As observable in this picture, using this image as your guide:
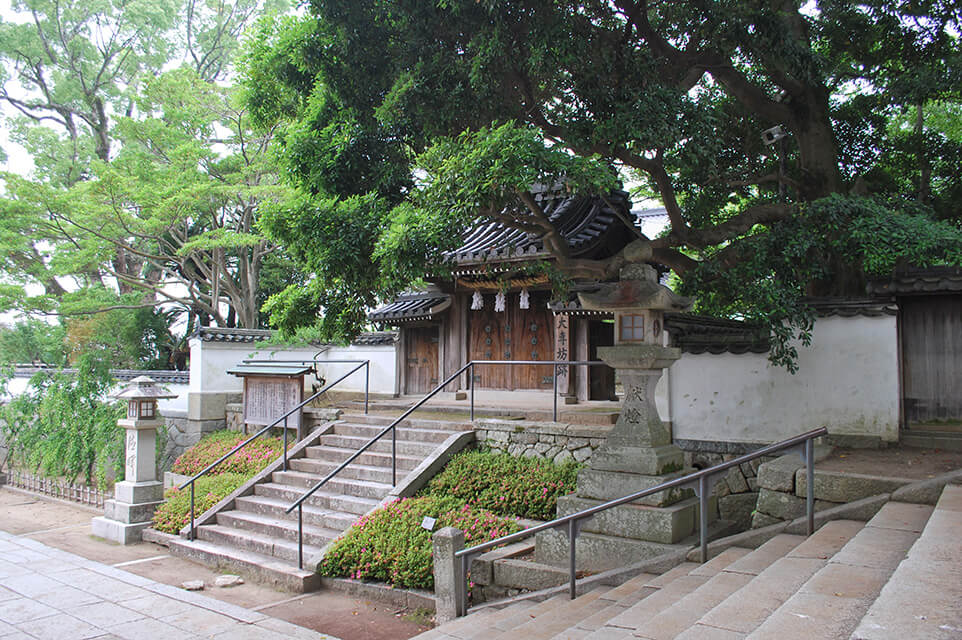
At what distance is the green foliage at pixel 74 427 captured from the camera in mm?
14664

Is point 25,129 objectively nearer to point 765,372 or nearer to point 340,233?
point 340,233

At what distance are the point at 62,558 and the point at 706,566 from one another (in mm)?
9279

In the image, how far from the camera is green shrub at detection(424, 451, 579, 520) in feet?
30.8

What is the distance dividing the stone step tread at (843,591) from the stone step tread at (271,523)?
6936 mm

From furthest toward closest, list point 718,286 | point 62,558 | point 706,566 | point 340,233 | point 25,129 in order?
point 25,129
point 62,558
point 718,286
point 340,233
point 706,566

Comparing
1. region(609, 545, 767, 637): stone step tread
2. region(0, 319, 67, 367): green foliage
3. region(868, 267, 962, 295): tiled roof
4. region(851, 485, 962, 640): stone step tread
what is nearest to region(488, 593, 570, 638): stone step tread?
region(609, 545, 767, 637): stone step tread

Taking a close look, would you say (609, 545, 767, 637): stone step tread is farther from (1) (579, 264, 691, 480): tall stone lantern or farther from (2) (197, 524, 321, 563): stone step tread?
(2) (197, 524, 321, 563): stone step tread

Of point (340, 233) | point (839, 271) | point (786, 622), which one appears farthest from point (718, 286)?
point (786, 622)

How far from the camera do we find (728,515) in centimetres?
922

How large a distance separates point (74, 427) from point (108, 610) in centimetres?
894

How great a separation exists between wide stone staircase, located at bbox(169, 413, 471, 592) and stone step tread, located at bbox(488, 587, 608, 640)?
3799mm

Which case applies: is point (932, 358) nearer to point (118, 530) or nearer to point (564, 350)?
point (564, 350)

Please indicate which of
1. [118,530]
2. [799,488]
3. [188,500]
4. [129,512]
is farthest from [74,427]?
[799,488]

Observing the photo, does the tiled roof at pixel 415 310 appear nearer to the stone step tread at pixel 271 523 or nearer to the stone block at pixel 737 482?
the stone step tread at pixel 271 523
